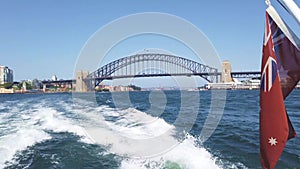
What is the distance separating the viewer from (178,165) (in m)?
5.77

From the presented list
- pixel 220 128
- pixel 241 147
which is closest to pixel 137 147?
pixel 241 147

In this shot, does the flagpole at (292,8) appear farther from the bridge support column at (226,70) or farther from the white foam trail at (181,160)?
the bridge support column at (226,70)

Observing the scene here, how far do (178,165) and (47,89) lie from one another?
121476mm

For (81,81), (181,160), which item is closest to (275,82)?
(181,160)

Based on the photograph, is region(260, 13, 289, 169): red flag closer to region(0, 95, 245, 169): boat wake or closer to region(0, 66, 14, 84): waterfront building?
region(0, 95, 245, 169): boat wake

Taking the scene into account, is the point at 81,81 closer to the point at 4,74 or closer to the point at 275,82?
the point at 275,82

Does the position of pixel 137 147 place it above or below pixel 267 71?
below

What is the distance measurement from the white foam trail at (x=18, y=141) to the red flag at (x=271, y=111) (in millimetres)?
5767

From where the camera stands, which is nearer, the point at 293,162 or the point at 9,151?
the point at 293,162

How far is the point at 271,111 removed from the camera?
7.77ft

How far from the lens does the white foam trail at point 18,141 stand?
6.60 meters

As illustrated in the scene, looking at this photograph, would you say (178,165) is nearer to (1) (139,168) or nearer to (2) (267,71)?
(1) (139,168)

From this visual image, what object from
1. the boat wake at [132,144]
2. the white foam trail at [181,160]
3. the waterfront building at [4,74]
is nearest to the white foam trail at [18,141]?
the boat wake at [132,144]

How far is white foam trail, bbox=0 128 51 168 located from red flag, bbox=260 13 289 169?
577cm
